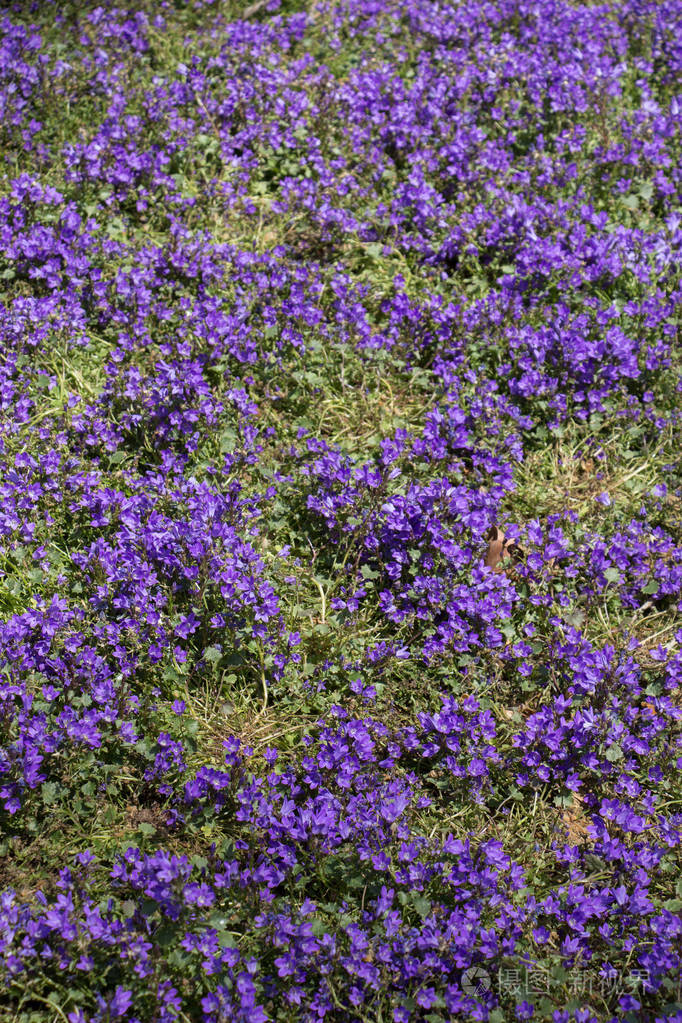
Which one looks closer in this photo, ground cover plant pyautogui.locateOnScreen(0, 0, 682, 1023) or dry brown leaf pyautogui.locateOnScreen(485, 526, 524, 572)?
ground cover plant pyautogui.locateOnScreen(0, 0, 682, 1023)

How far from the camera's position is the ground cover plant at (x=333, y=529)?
9.81ft

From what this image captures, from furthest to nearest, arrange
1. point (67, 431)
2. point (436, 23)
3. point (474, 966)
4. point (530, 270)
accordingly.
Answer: point (436, 23) < point (530, 270) < point (67, 431) < point (474, 966)

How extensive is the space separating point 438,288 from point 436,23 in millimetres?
2886

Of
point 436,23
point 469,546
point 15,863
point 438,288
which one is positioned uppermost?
point 436,23

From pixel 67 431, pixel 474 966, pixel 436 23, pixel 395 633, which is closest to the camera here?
pixel 474 966

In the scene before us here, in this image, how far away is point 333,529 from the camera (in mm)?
4184

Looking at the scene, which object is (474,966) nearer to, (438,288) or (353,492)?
(353,492)

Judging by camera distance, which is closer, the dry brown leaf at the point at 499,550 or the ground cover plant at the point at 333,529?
the ground cover plant at the point at 333,529

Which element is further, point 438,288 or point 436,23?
point 436,23

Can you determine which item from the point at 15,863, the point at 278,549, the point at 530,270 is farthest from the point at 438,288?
the point at 15,863

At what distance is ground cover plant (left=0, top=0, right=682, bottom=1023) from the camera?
299 cm

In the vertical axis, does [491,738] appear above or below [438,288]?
below

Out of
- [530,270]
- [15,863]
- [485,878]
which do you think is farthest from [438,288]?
[15,863]

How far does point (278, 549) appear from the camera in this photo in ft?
13.7
